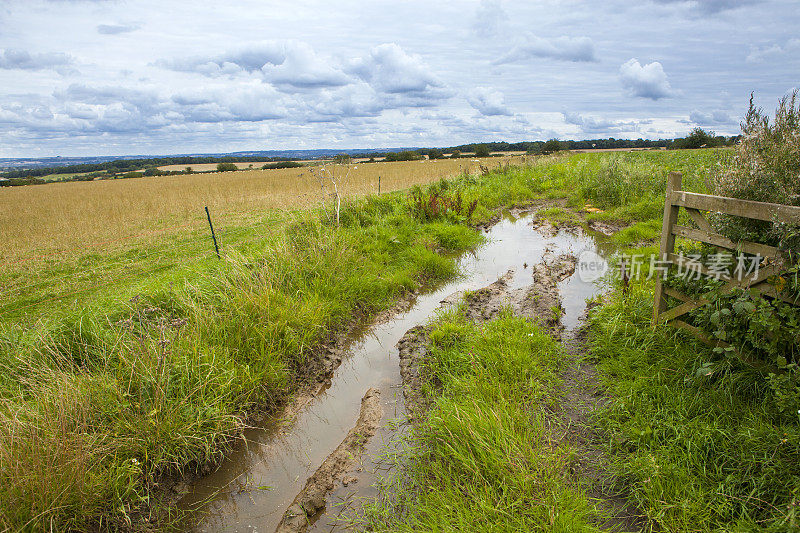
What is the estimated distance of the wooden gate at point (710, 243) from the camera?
126 inches

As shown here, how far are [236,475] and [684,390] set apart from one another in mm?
4234

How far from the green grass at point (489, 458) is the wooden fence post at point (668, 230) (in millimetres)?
1298

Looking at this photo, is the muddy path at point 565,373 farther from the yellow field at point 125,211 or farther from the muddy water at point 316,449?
the yellow field at point 125,211

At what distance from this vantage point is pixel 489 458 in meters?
3.10

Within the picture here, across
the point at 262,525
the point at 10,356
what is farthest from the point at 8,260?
the point at 262,525

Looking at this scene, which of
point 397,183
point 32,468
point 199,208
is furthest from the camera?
point 397,183

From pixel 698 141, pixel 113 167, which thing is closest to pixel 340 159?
pixel 698 141

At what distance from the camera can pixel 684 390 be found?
11.9 feet

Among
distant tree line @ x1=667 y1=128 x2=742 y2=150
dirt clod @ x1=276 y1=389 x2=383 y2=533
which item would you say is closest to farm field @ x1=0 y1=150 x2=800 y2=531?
dirt clod @ x1=276 y1=389 x2=383 y2=533

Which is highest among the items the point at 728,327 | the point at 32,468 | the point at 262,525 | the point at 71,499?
the point at 728,327

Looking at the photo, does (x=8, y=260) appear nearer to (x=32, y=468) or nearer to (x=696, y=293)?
(x=32, y=468)

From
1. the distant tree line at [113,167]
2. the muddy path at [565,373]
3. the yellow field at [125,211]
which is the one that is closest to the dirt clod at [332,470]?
the muddy path at [565,373]

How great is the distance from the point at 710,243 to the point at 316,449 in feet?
14.8

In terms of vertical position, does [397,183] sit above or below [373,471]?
above
